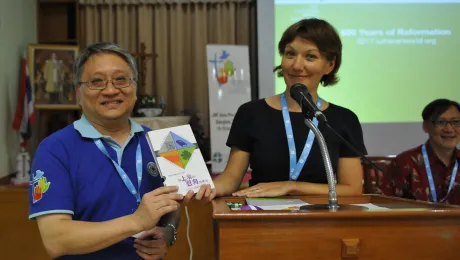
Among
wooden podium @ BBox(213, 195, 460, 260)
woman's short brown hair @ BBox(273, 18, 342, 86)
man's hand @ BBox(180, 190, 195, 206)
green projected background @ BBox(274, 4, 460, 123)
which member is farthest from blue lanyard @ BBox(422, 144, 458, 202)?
man's hand @ BBox(180, 190, 195, 206)

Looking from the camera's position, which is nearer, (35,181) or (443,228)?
(443,228)

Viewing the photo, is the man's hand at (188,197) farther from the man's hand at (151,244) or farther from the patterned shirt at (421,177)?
the patterned shirt at (421,177)

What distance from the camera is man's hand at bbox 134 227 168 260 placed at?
4.10 ft

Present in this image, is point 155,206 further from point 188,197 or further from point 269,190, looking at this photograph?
point 269,190

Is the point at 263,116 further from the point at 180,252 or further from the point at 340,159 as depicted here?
the point at 180,252

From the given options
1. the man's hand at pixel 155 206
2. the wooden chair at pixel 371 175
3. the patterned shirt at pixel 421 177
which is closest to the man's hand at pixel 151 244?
the man's hand at pixel 155 206

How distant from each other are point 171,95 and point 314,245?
3573mm

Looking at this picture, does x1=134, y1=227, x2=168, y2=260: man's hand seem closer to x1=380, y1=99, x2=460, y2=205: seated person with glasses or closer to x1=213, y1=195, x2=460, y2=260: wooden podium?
x1=213, y1=195, x2=460, y2=260: wooden podium

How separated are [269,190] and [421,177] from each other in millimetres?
1281

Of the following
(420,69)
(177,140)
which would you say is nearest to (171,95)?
(420,69)

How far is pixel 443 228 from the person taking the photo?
1.00m

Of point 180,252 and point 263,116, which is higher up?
point 263,116

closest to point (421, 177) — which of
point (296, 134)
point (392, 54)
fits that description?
point (296, 134)

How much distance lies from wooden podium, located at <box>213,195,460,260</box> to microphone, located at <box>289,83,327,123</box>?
25 centimetres
